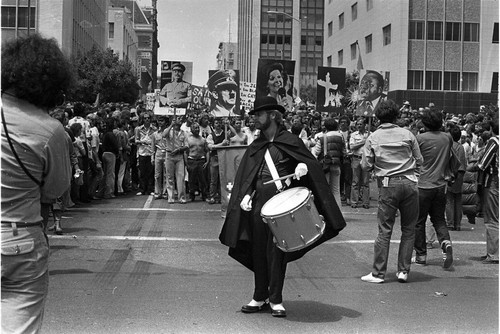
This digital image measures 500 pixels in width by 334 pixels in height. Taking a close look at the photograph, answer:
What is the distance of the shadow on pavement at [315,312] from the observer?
6.38 m

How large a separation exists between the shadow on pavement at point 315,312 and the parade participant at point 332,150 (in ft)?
24.3

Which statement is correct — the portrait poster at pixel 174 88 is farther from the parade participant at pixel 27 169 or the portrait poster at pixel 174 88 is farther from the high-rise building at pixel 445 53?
the high-rise building at pixel 445 53

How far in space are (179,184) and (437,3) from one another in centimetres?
3293

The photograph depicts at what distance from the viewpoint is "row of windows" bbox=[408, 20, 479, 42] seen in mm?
45125

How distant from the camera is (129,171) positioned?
1906 centimetres

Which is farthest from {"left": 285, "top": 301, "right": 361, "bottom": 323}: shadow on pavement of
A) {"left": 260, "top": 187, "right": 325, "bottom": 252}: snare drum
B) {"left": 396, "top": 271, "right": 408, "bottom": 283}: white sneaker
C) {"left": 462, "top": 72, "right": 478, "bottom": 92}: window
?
{"left": 462, "top": 72, "right": 478, "bottom": 92}: window

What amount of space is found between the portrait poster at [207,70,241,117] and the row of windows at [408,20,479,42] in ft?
94.8

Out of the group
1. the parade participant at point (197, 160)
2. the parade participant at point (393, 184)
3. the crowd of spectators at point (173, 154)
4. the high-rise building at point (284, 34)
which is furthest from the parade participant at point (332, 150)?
the high-rise building at point (284, 34)

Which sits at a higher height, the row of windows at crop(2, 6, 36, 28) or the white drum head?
the row of windows at crop(2, 6, 36, 28)

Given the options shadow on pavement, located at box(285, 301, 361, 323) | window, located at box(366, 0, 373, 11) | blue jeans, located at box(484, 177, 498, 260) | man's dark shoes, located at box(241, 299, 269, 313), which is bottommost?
shadow on pavement, located at box(285, 301, 361, 323)

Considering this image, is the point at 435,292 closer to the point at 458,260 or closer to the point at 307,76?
the point at 458,260

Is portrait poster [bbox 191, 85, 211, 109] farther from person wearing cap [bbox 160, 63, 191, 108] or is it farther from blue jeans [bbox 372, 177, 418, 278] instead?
blue jeans [bbox 372, 177, 418, 278]

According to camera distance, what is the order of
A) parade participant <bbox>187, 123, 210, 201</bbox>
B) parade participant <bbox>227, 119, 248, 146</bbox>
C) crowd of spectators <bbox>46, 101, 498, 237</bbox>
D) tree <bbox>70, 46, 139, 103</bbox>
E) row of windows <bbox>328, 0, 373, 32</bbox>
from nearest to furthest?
crowd of spectators <bbox>46, 101, 498, 237</bbox>
parade participant <bbox>227, 119, 248, 146</bbox>
parade participant <bbox>187, 123, 210, 201</bbox>
tree <bbox>70, 46, 139, 103</bbox>
row of windows <bbox>328, 0, 373, 32</bbox>

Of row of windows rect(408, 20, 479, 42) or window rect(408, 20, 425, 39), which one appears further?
window rect(408, 20, 425, 39)
